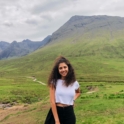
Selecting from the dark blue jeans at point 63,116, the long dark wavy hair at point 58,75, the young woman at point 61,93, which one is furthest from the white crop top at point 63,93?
the dark blue jeans at point 63,116

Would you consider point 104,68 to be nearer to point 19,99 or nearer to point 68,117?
point 19,99

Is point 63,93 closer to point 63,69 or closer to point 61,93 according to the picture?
point 61,93

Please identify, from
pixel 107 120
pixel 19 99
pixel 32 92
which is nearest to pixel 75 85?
pixel 107 120

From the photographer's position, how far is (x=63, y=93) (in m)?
8.95

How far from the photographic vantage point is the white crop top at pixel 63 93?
8945 mm

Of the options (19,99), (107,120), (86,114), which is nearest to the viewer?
(107,120)

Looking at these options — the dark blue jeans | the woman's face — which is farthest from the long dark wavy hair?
the dark blue jeans

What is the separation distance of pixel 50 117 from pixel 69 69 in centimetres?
204

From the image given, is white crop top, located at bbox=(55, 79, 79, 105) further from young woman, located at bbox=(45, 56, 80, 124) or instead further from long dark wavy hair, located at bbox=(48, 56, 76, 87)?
long dark wavy hair, located at bbox=(48, 56, 76, 87)

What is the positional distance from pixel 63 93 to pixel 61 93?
3.0 inches

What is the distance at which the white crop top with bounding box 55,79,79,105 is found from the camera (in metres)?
8.95

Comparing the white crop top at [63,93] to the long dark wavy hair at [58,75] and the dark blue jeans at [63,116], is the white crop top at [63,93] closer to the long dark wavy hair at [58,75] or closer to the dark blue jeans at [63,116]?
the long dark wavy hair at [58,75]

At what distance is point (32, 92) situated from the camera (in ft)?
241

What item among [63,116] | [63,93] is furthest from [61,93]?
[63,116]
